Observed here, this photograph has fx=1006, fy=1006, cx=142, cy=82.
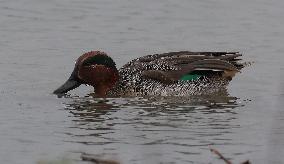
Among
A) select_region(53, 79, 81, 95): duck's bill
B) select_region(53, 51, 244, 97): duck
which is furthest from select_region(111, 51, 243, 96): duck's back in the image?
select_region(53, 79, 81, 95): duck's bill

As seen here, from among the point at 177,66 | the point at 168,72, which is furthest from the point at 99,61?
the point at 177,66

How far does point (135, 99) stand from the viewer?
1456cm

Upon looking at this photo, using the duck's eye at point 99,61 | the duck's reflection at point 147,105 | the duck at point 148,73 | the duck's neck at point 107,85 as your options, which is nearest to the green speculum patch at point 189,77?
the duck at point 148,73

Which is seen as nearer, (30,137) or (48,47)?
(30,137)

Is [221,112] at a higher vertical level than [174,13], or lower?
lower

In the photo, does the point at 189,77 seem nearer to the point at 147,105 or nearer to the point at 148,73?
the point at 148,73

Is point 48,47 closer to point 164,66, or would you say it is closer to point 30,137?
point 164,66

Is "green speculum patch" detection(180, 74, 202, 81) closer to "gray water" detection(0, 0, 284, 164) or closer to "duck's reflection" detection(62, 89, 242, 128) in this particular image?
"duck's reflection" detection(62, 89, 242, 128)

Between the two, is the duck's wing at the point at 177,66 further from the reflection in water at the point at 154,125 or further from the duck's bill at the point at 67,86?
the duck's bill at the point at 67,86

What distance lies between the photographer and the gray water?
11.0 m

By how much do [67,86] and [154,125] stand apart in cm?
257

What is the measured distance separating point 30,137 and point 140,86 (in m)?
3.59

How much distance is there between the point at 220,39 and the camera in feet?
59.4

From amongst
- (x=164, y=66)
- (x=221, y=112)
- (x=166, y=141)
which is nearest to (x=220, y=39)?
(x=164, y=66)
